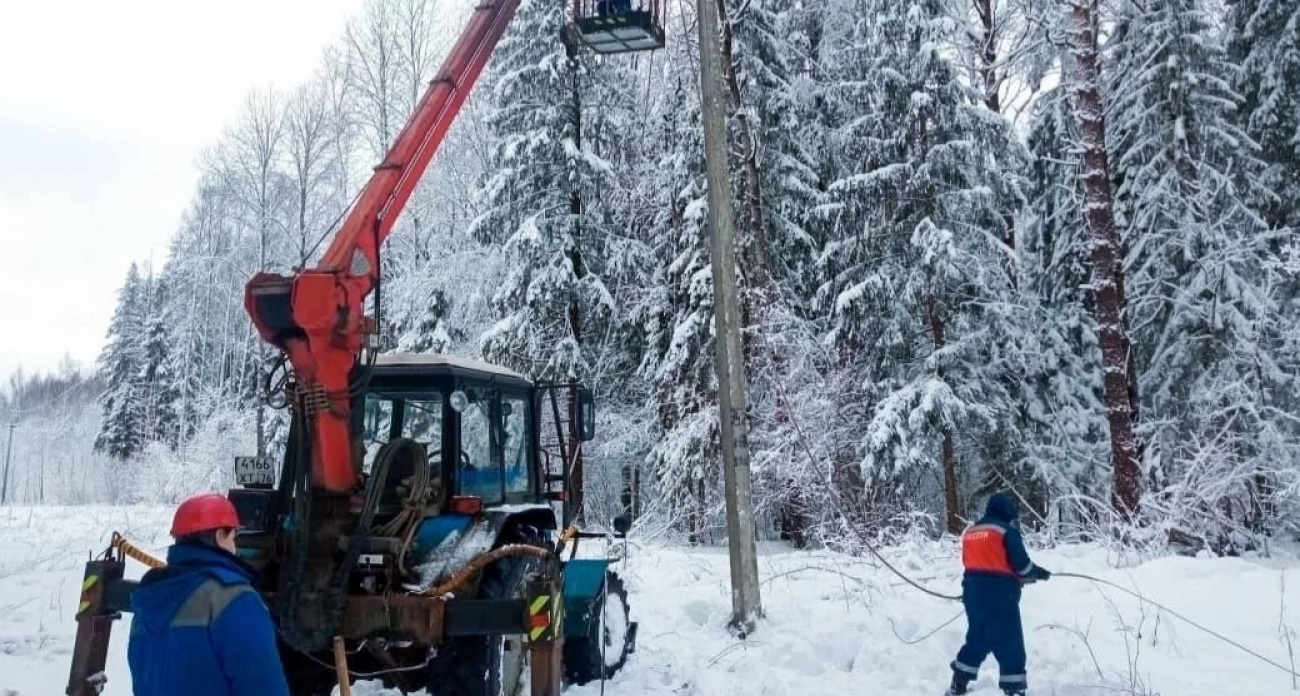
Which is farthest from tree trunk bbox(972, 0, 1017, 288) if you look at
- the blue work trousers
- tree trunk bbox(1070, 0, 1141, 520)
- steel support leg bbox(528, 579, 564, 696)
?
steel support leg bbox(528, 579, 564, 696)

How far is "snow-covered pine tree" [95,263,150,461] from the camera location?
44000 millimetres

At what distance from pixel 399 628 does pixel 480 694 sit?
0.70 meters

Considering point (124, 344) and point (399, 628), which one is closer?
point (399, 628)

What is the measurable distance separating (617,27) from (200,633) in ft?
26.5

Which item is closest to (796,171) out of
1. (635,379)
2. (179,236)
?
(635,379)

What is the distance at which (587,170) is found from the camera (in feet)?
65.9

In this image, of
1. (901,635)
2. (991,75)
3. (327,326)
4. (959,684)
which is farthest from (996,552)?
(991,75)

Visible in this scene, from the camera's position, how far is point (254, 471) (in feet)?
21.4

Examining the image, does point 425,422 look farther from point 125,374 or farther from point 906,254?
point 125,374

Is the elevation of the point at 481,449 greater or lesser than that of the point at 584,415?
lesser

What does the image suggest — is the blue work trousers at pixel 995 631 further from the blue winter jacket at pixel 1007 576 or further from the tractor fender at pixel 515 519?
the tractor fender at pixel 515 519

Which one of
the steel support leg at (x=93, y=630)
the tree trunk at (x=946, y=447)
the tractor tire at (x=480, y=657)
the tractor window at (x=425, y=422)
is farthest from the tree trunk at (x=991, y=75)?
the steel support leg at (x=93, y=630)

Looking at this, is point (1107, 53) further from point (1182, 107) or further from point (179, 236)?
point (179, 236)

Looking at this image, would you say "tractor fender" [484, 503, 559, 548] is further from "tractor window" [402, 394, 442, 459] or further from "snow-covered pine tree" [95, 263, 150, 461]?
"snow-covered pine tree" [95, 263, 150, 461]
